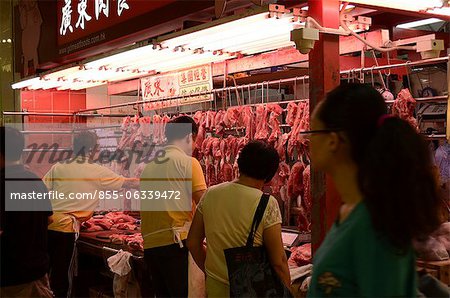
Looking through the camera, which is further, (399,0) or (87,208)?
(87,208)

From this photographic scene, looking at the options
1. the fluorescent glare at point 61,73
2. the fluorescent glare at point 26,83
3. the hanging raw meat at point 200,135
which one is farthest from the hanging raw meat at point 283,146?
the fluorescent glare at point 26,83

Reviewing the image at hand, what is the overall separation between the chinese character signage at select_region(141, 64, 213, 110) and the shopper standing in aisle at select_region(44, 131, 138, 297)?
1266mm

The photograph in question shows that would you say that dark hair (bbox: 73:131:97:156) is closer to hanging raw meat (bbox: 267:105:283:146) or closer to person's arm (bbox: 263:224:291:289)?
hanging raw meat (bbox: 267:105:283:146)

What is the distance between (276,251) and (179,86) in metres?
3.92

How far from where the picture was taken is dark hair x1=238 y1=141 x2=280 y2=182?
141 inches

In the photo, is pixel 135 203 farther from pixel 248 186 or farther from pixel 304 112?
pixel 248 186

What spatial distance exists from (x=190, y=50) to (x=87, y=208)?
6.93ft

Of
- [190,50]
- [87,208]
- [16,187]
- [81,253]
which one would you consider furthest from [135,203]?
[16,187]

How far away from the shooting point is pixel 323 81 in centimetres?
409

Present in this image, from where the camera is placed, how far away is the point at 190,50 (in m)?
5.54

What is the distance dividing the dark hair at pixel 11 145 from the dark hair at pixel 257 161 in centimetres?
182

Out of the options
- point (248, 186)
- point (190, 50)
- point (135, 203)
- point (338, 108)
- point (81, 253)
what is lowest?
point (81, 253)

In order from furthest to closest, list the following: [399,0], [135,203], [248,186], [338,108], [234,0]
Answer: [135,203] < [234,0] < [399,0] < [248,186] < [338,108]

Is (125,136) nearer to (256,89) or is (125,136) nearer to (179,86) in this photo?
(179,86)
